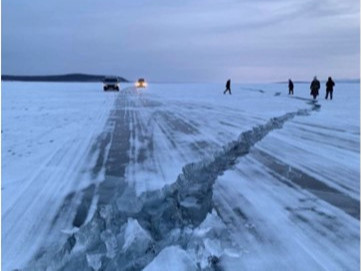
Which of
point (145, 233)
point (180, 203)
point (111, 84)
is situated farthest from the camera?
point (111, 84)

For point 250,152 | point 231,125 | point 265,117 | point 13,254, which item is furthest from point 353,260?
point 265,117

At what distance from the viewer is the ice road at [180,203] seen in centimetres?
468

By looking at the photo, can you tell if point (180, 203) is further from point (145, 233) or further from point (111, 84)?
point (111, 84)

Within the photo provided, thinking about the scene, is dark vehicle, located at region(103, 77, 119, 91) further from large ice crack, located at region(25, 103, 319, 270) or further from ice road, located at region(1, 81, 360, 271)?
large ice crack, located at region(25, 103, 319, 270)

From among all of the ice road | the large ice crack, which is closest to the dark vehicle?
the ice road

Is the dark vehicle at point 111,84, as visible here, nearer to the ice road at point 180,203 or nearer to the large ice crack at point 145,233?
the ice road at point 180,203

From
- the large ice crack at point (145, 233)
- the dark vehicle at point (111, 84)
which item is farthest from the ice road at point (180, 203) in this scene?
the dark vehicle at point (111, 84)

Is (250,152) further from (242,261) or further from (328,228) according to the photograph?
(242,261)

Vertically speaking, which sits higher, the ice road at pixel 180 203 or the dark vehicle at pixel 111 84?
the ice road at pixel 180 203

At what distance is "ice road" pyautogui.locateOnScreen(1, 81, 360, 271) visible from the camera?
4684 millimetres

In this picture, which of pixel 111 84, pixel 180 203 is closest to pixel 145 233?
pixel 180 203

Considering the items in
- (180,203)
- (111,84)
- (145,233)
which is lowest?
(111,84)

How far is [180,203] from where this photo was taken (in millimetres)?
6406

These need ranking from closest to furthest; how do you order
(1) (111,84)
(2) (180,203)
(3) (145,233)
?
(3) (145,233) → (2) (180,203) → (1) (111,84)
